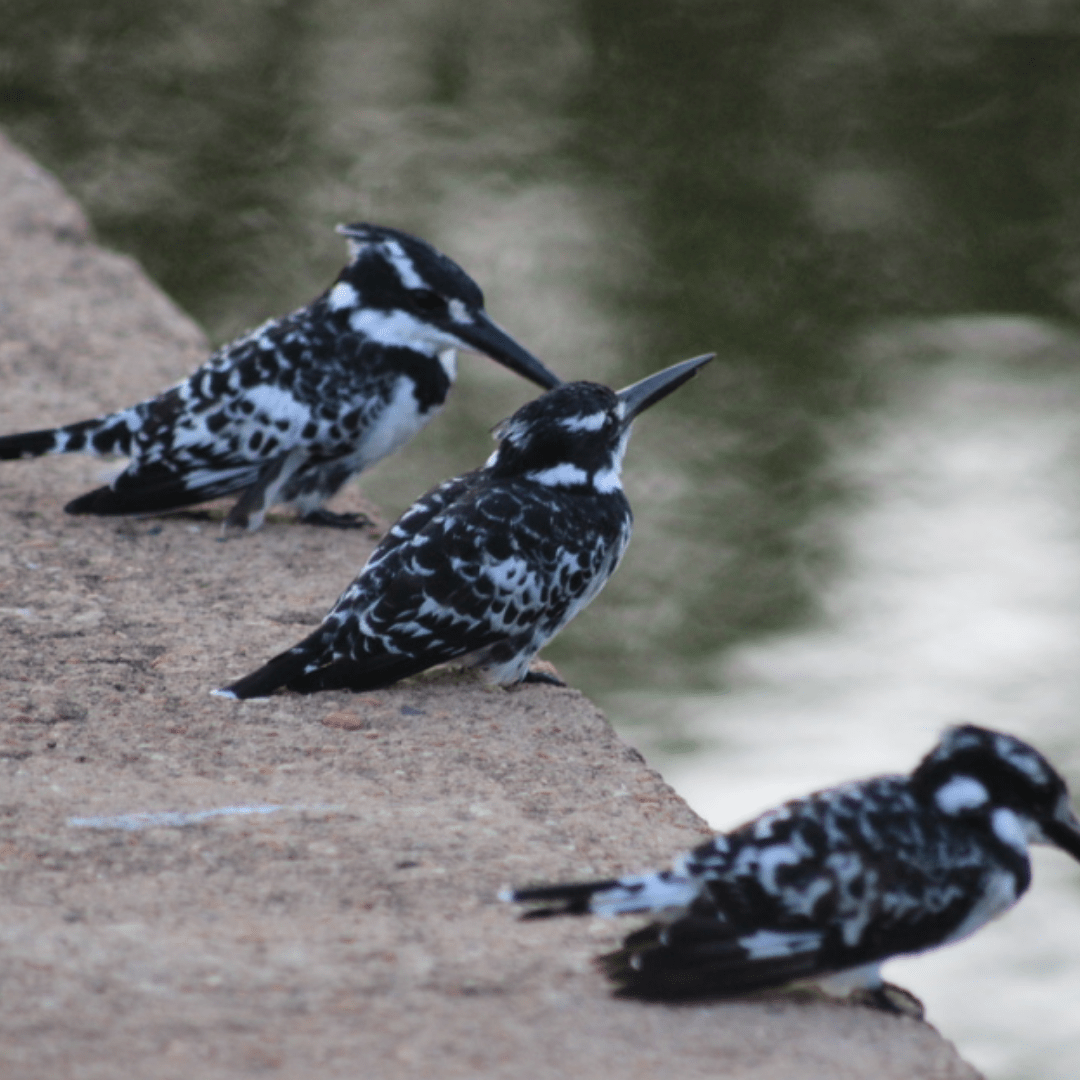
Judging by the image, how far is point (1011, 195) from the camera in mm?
9812

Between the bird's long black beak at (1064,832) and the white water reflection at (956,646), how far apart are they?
190 cm

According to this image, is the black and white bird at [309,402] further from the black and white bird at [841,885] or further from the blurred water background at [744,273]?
the black and white bird at [841,885]

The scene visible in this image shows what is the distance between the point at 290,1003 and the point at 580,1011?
18.5 inches

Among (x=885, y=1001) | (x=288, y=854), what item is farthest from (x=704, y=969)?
(x=288, y=854)

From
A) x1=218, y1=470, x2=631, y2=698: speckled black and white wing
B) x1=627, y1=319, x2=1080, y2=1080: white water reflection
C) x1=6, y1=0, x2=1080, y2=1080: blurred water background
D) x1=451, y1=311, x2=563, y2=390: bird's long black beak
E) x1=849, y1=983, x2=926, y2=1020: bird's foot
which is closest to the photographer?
x1=849, y1=983, x2=926, y2=1020: bird's foot

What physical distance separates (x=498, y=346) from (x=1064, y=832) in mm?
2836

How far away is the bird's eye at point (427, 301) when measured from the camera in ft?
17.7

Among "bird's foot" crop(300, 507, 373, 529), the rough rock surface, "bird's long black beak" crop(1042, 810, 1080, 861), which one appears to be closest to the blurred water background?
"bird's foot" crop(300, 507, 373, 529)

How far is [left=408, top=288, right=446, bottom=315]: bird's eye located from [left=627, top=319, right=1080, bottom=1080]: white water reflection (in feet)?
5.40

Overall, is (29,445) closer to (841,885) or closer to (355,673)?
(355,673)

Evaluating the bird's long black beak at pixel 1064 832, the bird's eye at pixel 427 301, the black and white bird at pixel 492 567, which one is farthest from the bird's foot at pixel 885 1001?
the bird's eye at pixel 427 301

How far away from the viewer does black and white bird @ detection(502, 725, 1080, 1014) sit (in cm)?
289

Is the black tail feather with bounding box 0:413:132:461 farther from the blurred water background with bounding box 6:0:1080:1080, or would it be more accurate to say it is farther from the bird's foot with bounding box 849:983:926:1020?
the bird's foot with bounding box 849:983:926:1020

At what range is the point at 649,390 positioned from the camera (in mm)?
5004
